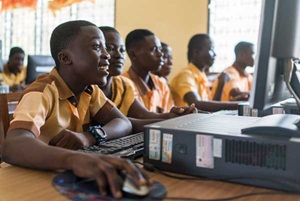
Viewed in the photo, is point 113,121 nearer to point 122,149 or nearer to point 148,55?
point 122,149

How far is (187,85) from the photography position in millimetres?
2432

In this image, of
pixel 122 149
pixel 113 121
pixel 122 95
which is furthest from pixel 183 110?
pixel 122 149

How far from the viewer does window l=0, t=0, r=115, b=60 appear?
508 cm

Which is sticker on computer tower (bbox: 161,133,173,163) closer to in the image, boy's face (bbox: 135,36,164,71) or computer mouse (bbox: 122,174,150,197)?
computer mouse (bbox: 122,174,150,197)

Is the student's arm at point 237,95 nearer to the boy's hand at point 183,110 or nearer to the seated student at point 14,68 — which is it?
the boy's hand at point 183,110

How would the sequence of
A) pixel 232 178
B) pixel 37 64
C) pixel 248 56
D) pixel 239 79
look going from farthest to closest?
pixel 37 64, pixel 248 56, pixel 239 79, pixel 232 178

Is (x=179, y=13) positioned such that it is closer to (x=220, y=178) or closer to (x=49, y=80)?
(x=49, y=80)

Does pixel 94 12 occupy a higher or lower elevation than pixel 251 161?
higher

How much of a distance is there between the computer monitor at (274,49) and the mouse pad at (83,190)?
0.23 m

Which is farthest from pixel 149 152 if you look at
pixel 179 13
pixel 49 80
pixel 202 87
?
pixel 179 13

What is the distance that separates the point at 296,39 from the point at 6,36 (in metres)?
5.81

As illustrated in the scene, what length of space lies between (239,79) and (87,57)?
207 centimetres

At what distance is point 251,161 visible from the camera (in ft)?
2.30

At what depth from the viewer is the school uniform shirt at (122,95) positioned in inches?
65.1
